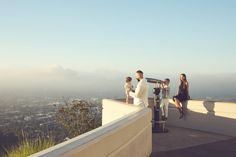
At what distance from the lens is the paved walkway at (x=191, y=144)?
32.4 ft

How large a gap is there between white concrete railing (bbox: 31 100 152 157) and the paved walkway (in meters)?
0.85

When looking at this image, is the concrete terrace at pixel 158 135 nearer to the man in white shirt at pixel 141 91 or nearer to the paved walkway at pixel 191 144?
the paved walkway at pixel 191 144

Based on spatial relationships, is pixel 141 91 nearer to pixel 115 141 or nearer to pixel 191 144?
pixel 191 144

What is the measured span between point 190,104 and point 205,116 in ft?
2.58

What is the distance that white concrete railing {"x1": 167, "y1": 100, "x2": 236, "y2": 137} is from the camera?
42.1 ft

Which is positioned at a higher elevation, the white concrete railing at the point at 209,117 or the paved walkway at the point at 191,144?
the white concrete railing at the point at 209,117

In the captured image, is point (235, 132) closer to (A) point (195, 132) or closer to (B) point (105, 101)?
(A) point (195, 132)

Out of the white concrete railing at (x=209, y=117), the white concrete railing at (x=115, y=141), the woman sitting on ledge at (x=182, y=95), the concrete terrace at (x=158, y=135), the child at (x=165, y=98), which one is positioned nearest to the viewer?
the white concrete railing at (x=115, y=141)

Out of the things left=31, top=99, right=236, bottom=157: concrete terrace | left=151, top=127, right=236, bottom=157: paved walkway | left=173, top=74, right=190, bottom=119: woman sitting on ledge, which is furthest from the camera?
left=173, top=74, right=190, bottom=119: woman sitting on ledge

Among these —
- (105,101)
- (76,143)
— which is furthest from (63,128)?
(76,143)

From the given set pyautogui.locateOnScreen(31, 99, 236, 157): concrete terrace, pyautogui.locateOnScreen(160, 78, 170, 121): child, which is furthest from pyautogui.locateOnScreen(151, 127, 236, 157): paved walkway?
pyautogui.locateOnScreen(160, 78, 170, 121): child

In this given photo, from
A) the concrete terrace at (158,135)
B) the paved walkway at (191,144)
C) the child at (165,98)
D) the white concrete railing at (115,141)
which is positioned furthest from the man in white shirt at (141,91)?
the child at (165,98)

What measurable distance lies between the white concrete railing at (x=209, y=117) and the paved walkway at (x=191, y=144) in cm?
27

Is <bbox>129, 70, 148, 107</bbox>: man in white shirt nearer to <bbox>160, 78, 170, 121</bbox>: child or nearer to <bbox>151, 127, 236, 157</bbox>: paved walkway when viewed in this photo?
<bbox>151, 127, 236, 157</bbox>: paved walkway
